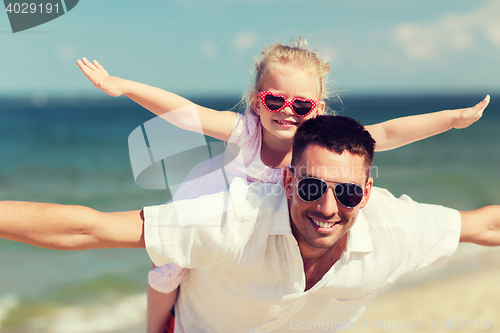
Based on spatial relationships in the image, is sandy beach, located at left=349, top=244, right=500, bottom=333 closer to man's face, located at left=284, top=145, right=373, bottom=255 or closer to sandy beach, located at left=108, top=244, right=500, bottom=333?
sandy beach, located at left=108, top=244, right=500, bottom=333

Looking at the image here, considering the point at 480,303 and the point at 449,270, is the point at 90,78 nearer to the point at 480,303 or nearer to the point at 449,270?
the point at 480,303

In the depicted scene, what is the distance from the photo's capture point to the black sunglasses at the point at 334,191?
212cm

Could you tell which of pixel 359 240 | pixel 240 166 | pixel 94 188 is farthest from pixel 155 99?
pixel 94 188

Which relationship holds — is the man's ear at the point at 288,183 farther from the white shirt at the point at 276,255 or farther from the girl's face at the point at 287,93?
the girl's face at the point at 287,93

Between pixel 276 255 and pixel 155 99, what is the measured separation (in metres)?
1.58

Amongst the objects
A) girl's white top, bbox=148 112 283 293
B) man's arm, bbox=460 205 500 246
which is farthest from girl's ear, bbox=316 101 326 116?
man's arm, bbox=460 205 500 246

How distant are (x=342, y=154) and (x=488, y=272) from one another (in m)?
6.32

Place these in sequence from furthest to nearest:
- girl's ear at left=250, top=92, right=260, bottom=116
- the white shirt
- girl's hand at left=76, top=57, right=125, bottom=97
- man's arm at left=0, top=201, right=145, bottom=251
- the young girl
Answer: girl's ear at left=250, top=92, right=260, bottom=116, the young girl, girl's hand at left=76, top=57, right=125, bottom=97, the white shirt, man's arm at left=0, top=201, right=145, bottom=251

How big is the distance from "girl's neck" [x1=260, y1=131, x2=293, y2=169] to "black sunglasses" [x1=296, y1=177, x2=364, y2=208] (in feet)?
4.06

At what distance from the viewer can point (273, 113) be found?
10.7ft

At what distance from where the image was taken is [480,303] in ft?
19.4

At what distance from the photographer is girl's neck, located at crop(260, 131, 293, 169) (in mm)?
3383

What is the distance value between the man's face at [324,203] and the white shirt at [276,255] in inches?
3.1

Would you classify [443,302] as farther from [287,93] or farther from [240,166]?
[287,93]
